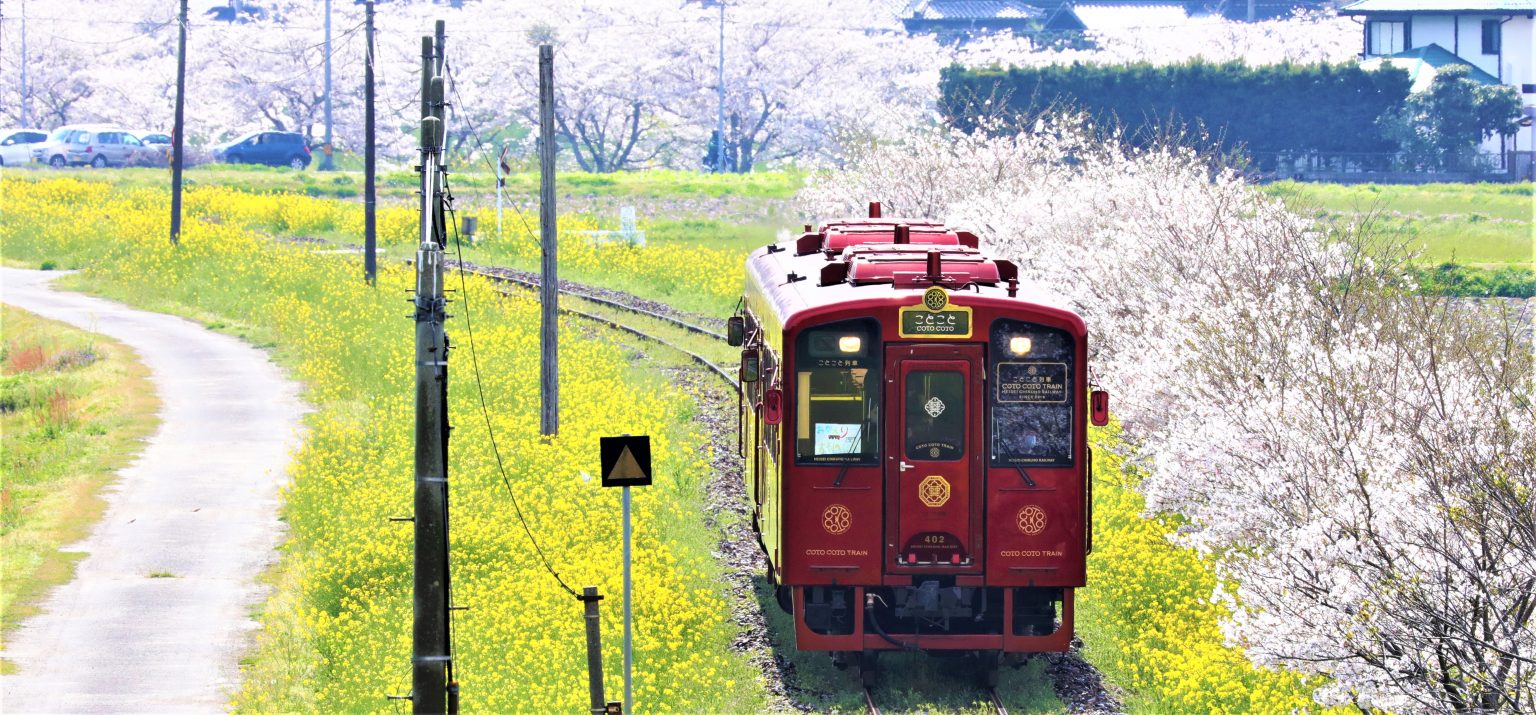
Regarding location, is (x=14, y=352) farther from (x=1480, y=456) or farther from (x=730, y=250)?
(x=1480, y=456)

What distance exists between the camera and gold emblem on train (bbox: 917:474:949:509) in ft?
44.9

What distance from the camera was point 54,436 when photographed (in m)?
26.6

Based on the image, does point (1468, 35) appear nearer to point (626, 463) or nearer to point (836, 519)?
point (836, 519)

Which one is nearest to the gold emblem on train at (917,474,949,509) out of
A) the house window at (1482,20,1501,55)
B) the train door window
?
the train door window

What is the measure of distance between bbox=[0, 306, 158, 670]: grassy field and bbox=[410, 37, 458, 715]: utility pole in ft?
25.4

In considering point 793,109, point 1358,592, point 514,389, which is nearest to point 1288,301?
point 1358,592

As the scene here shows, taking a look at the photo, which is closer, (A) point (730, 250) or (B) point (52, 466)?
(B) point (52, 466)

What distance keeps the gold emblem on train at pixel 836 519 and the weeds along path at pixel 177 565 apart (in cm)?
511

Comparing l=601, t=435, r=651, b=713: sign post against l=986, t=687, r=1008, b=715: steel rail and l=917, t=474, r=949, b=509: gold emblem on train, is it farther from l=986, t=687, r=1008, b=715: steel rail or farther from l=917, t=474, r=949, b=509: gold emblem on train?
l=986, t=687, r=1008, b=715: steel rail

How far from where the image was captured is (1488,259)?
41.0 m

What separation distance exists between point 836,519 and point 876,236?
4.07 m

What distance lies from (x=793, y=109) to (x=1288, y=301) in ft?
197

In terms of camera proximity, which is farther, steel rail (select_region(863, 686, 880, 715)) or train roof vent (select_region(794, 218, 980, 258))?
train roof vent (select_region(794, 218, 980, 258))

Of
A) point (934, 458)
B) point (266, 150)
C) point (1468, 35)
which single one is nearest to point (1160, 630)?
point (934, 458)
